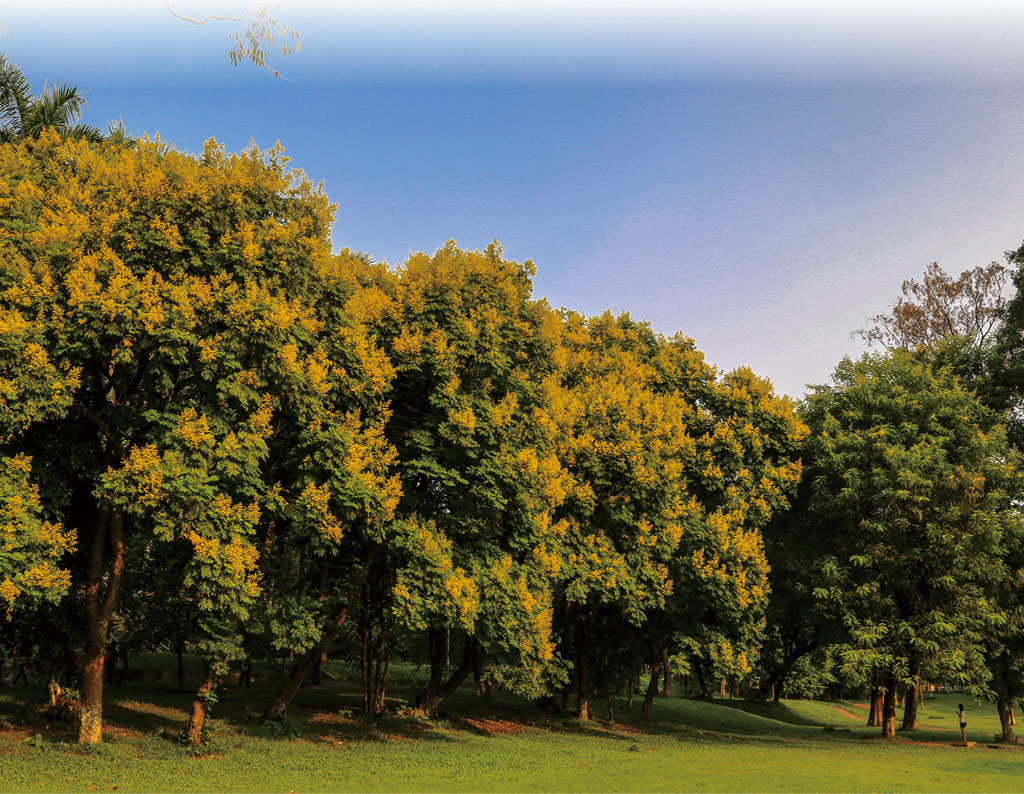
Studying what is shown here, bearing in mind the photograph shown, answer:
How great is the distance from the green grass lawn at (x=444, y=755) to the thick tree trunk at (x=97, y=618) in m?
0.64

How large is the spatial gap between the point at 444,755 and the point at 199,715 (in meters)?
7.32

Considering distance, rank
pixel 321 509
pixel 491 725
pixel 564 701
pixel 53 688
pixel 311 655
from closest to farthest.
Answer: pixel 321 509, pixel 53 688, pixel 311 655, pixel 491 725, pixel 564 701

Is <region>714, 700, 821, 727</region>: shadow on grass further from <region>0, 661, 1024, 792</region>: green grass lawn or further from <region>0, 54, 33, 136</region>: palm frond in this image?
<region>0, 54, 33, 136</region>: palm frond

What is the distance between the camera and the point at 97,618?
2147cm

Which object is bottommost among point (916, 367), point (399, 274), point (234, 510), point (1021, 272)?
point (234, 510)

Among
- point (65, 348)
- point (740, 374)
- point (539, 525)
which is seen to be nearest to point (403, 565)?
point (539, 525)

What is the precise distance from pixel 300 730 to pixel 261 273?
47.7 feet

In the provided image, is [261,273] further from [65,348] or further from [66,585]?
[66,585]

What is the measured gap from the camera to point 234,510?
19.9 m

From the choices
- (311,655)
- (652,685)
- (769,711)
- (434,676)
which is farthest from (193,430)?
(769,711)

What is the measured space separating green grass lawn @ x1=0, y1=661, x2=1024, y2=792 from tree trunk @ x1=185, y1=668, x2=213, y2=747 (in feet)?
1.79

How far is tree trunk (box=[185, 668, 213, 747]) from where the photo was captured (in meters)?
21.2

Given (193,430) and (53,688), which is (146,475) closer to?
(193,430)

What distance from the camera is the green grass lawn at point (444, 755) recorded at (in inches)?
746
